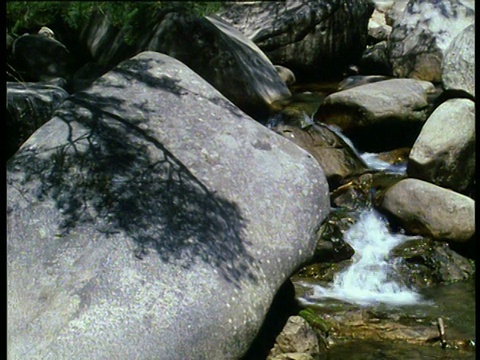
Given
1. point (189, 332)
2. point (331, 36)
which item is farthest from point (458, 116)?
point (189, 332)

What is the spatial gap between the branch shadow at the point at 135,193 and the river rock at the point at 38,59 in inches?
103

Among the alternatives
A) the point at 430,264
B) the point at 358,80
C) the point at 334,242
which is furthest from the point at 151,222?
the point at 358,80

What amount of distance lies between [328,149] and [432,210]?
1178 millimetres

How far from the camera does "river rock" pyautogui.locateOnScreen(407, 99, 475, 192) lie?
7.49 metres

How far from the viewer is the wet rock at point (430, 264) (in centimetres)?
669

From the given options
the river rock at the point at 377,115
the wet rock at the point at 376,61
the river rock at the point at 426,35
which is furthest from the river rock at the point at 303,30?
the river rock at the point at 377,115

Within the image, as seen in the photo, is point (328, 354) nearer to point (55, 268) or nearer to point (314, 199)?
point (314, 199)

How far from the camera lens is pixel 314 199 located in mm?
5316

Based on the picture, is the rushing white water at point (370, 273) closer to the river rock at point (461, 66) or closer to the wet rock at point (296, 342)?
the wet rock at point (296, 342)

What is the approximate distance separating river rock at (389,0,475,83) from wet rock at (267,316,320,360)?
498 centimetres

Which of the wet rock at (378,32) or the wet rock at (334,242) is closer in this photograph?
the wet rock at (334,242)

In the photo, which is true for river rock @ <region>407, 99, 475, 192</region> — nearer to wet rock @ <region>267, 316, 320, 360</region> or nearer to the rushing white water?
the rushing white water

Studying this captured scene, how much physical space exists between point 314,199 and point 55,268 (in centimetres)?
168

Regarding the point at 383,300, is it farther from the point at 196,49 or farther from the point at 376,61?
the point at 376,61
